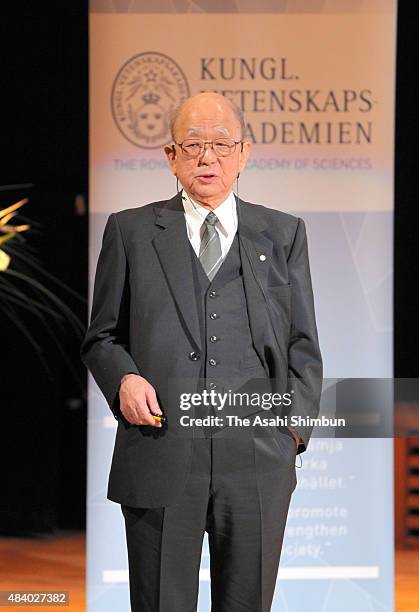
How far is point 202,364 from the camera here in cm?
240

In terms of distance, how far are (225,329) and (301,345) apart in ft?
0.62

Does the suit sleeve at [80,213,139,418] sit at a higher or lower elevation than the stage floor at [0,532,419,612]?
higher

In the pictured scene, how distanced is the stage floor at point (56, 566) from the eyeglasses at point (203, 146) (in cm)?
176

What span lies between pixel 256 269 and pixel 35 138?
2.10m

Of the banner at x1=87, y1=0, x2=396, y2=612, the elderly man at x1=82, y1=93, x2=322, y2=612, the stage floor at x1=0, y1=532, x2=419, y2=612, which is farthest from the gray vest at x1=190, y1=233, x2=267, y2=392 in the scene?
the stage floor at x1=0, y1=532, x2=419, y2=612

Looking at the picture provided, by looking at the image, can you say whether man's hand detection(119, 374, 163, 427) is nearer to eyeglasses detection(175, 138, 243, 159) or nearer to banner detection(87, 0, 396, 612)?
eyeglasses detection(175, 138, 243, 159)

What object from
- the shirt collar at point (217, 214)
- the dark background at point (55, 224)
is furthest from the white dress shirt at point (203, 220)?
the dark background at point (55, 224)

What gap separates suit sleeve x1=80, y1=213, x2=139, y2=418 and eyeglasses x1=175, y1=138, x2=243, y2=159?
23 cm

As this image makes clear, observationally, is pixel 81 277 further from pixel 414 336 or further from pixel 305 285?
pixel 305 285

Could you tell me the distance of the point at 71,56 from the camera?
4.16 metres

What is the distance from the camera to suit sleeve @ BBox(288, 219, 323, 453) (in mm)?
2447

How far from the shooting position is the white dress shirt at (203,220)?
97.1 inches

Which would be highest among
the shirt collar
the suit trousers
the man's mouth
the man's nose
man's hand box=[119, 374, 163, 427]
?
the man's nose

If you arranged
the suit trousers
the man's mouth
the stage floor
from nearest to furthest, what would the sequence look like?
the suit trousers
the man's mouth
the stage floor
